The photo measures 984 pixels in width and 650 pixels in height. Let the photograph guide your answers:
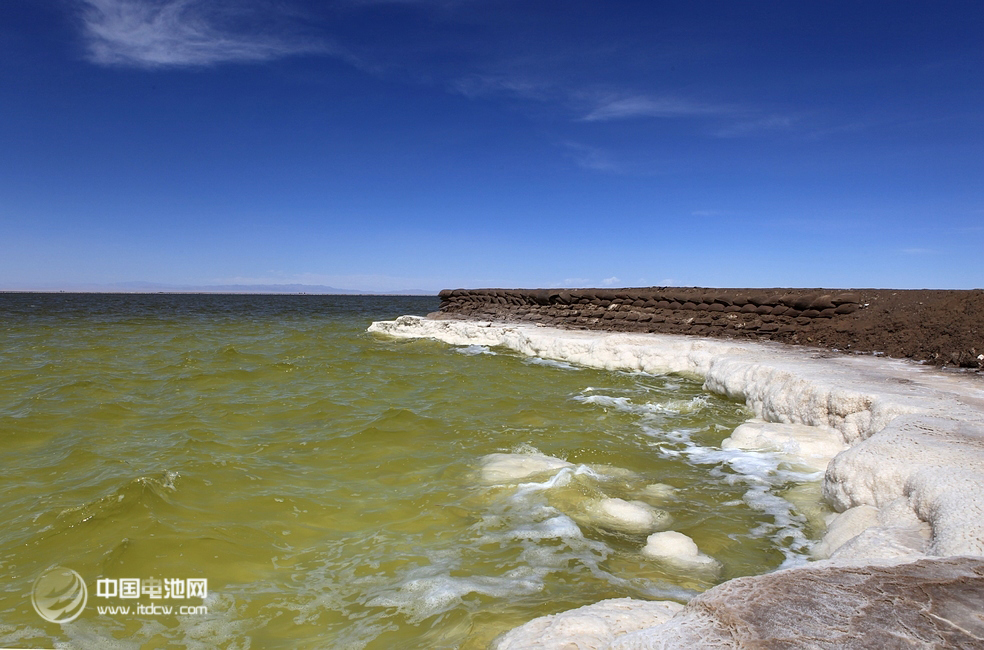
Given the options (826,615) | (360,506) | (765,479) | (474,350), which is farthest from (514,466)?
(474,350)

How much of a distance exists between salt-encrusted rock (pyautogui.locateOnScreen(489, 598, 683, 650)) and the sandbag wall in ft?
28.7

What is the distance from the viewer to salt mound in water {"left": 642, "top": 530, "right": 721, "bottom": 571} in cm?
287

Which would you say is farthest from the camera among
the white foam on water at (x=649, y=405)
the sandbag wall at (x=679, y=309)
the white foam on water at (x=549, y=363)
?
the white foam on water at (x=549, y=363)

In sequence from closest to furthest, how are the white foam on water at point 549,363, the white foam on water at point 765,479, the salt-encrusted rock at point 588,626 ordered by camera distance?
the salt-encrusted rock at point 588,626, the white foam on water at point 765,479, the white foam on water at point 549,363

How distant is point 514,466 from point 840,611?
3.05 metres

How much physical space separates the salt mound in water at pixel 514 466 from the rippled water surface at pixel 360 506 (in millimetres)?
81

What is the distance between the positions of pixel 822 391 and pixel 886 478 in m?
2.09

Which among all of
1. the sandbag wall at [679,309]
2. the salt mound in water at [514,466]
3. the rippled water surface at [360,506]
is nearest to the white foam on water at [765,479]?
the rippled water surface at [360,506]

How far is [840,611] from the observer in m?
1.45

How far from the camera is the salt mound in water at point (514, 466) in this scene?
418 centimetres

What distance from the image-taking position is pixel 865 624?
138 centimetres

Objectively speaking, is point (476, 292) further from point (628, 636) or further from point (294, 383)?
point (628, 636)

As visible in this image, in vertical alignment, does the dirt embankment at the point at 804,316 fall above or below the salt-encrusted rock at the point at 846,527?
above

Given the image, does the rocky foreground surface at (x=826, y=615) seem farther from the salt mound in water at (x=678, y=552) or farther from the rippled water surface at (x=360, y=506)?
the salt mound in water at (x=678, y=552)
